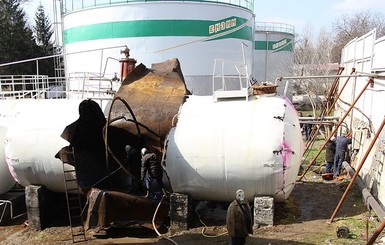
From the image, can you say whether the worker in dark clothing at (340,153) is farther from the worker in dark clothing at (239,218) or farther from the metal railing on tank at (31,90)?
the metal railing on tank at (31,90)

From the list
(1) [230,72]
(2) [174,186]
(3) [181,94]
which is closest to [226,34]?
(1) [230,72]

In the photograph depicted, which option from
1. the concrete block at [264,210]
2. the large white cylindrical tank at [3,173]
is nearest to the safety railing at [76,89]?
the large white cylindrical tank at [3,173]

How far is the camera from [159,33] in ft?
64.1

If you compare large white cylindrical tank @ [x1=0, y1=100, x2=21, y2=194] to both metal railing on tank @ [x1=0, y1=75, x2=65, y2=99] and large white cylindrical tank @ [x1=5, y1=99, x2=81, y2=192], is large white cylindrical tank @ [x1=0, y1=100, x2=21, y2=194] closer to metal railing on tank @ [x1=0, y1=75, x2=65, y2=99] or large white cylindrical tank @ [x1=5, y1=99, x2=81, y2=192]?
metal railing on tank @ [x1=0, y1=75, x2=65, y2=99]

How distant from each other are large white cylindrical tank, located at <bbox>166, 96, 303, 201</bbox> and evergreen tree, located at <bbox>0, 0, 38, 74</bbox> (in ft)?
126

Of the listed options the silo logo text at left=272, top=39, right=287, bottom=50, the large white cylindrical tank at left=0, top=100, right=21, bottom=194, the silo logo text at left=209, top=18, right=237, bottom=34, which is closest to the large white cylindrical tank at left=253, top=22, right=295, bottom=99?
the silo logo text at left=272, top=39, right=287, bottom=50

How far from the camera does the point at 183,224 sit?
28.3 ft

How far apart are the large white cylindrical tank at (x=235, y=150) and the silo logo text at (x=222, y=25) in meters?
12.7

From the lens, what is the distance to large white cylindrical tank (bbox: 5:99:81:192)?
9430mm

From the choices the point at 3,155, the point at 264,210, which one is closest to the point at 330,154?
the point at 264,210

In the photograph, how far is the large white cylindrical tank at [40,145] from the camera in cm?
943

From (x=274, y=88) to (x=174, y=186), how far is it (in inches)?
136

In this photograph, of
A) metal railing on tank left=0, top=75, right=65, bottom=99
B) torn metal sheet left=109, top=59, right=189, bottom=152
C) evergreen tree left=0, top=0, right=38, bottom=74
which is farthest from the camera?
evergreen tree left=0, top=0, right=38, bottom=74

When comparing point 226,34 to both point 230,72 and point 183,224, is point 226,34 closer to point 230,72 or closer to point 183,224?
point 230,72
